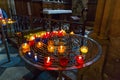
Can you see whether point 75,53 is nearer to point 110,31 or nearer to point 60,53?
point 60,53

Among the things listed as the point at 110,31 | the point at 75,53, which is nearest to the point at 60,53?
the point at 75,53

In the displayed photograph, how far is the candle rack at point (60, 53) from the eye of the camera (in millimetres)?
928

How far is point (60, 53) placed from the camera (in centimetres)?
116

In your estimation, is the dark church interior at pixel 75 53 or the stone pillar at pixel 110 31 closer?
the dark church interior at pixel 75 53

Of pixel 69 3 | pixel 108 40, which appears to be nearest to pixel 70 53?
pixel 108 40

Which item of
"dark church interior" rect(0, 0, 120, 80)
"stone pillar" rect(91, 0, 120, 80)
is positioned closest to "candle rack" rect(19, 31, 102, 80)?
"dark church interior" rect(0, 0, 120, 80)

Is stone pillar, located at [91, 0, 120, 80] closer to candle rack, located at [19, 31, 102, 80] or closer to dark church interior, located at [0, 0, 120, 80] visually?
dark church interior, located at [0, 0, 120, 80]

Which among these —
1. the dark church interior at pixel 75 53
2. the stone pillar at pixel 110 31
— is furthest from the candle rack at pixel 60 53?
the stone pillar at pixel 110 31

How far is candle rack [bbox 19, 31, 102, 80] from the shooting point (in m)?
0.93

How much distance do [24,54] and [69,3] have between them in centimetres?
828

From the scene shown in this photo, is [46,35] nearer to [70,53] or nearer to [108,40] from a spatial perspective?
[70,53]

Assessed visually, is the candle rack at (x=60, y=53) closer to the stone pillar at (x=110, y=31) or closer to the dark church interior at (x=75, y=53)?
the dark church interior at (x=75, y=53)

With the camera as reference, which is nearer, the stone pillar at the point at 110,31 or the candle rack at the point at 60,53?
the candle rack at the point at 60,53

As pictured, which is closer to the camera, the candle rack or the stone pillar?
the candle rack
